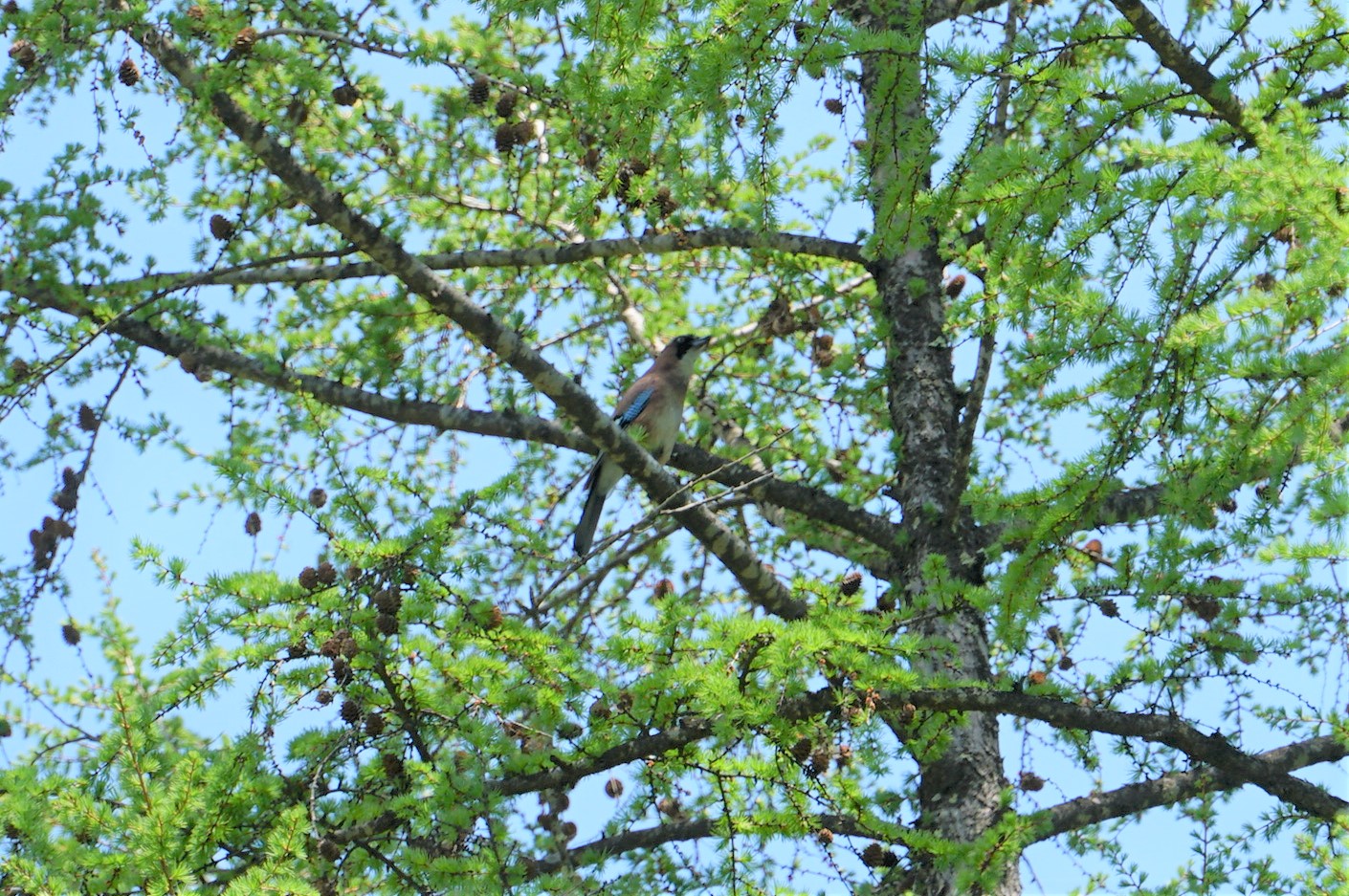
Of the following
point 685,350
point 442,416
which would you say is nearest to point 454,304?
point 442,416

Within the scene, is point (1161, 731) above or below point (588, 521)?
below

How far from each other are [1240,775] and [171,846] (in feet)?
12.5

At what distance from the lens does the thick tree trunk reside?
439cm

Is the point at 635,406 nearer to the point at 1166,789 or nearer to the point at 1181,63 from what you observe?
the point at 1166,789

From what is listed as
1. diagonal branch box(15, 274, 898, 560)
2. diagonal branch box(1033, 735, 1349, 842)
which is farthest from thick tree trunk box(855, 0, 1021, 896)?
diagonal branch box(15, 274, 898, 560)

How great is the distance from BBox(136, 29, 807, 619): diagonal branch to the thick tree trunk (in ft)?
2.52

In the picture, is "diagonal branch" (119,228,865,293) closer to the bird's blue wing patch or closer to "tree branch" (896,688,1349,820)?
the bird's blue wing patch

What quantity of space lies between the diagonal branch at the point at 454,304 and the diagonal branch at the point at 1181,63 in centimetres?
232

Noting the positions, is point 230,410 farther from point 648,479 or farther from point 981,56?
point 981,56

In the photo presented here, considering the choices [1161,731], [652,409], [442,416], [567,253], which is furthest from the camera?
[652,409]

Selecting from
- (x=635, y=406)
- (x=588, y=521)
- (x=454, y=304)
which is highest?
(x=635, y=406)

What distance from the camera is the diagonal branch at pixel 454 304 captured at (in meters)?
5.22

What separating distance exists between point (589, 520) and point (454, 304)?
2.68 metres

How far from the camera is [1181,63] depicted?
15.3 ft
